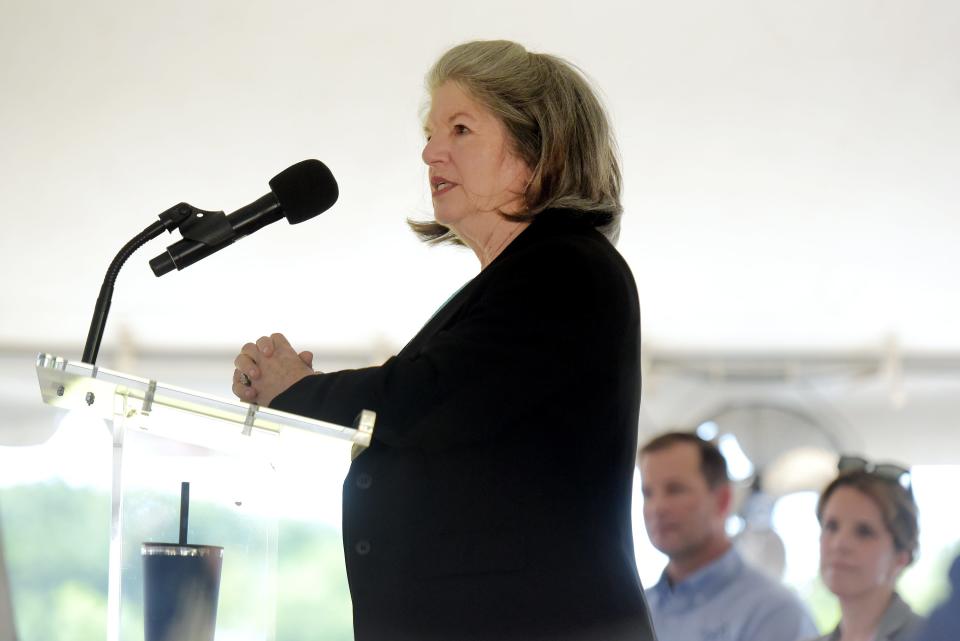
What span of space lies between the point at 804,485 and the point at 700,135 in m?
2.34

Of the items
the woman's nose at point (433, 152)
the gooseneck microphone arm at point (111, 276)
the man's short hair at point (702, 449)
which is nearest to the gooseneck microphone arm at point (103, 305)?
the gooseneck microphone arm at point (111, 276)

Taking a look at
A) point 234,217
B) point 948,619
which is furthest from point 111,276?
point 948,619

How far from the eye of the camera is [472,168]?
1443mm

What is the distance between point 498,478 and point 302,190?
1.34ft

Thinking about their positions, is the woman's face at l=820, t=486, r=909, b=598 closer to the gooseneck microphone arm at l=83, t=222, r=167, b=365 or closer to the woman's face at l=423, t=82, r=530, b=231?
the woman's face at l=423, t=82, r=530, b=231

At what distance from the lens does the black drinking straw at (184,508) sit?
106 centimetres

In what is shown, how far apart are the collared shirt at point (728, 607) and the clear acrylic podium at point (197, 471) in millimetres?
2211

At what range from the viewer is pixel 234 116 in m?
A: 4.57

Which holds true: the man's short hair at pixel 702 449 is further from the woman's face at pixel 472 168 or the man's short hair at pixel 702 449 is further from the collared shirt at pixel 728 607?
the woman's face at pixel 472 168

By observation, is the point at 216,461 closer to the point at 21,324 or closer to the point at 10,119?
the point at 10,119

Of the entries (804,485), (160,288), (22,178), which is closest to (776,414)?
(804,485)

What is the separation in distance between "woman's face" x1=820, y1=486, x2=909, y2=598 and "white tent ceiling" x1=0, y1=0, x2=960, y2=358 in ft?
4.91

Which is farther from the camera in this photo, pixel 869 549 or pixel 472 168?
pixel 869 549

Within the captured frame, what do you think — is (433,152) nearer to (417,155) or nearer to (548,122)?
(548,122)
